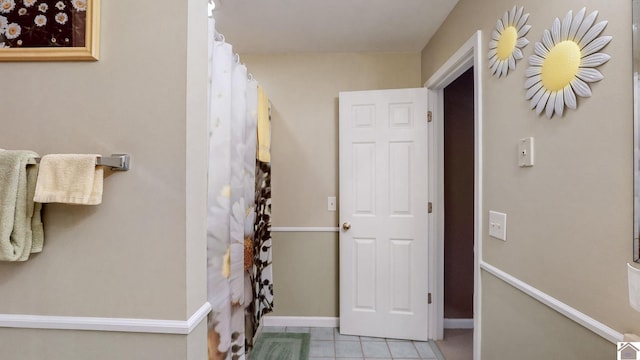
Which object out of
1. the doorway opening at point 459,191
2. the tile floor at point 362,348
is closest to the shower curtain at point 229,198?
the tile floor at point 362,348

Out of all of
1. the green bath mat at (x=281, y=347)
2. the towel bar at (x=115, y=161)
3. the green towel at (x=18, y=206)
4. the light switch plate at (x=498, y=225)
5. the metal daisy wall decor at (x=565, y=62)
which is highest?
the metal daisy wall decor at (x=565, y=62)

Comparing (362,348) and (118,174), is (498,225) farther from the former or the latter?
(118,174)

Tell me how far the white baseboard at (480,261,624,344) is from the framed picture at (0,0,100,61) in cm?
173

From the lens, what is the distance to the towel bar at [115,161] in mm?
863

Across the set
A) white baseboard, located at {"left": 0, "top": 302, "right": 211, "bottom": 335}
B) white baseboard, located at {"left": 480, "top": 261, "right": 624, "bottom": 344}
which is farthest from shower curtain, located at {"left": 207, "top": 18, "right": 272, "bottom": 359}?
white baseboard, located at {"left": 480, "top": 261, "right": 624, "bottom": 344}

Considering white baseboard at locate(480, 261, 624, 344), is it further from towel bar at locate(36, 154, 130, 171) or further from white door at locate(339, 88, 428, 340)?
towel bar at locate(36, 154, 130, 171)

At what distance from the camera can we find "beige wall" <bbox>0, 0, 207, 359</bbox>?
913mm

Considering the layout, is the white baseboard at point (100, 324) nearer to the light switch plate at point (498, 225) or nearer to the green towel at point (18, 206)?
the green towel at point (18, 206)

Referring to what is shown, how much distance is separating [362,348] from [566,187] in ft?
5.97

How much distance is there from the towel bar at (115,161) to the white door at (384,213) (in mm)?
1710

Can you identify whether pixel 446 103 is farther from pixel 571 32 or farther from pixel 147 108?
pixel 147 108

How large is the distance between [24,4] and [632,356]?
1.96 metres

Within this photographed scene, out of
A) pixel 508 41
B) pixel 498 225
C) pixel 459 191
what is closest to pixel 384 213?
pixel 459 191

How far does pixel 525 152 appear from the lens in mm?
1208
